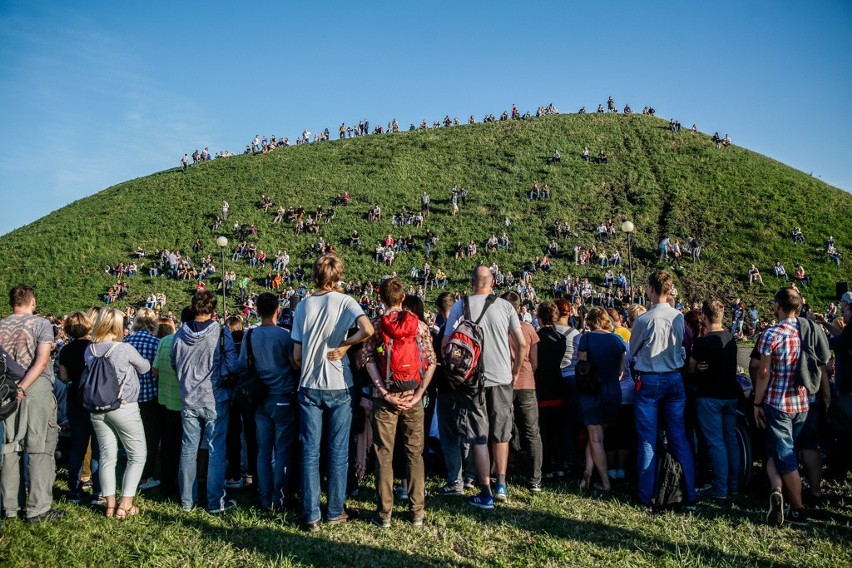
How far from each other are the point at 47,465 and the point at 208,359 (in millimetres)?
1653

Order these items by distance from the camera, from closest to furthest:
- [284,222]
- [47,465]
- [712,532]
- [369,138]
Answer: [712,532], [47,465], [284,222], [369,138]

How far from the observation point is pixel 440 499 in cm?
508

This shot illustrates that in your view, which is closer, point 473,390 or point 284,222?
point 473,390

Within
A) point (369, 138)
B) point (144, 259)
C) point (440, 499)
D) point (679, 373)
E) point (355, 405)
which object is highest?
point (369, 138)

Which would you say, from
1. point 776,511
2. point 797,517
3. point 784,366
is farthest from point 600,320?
point 797,517

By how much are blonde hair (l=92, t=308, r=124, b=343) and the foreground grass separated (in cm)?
160

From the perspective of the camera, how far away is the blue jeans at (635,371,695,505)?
4816mm

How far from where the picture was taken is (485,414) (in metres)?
4.87

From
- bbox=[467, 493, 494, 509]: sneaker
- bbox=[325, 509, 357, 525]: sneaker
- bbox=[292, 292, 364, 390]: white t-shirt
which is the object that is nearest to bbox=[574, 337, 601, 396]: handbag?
bbox=[467, 493, 494, 509]: sneaker

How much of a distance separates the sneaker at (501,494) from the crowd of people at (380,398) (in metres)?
0.01

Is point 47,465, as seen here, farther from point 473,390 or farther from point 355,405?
point 473,390

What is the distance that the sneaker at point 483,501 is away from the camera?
4777mm

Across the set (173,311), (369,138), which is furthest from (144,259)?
(369,138)

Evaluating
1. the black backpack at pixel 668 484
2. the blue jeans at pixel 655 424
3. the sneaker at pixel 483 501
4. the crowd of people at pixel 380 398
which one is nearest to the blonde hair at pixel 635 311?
the crowd of people at pixel 380 398
